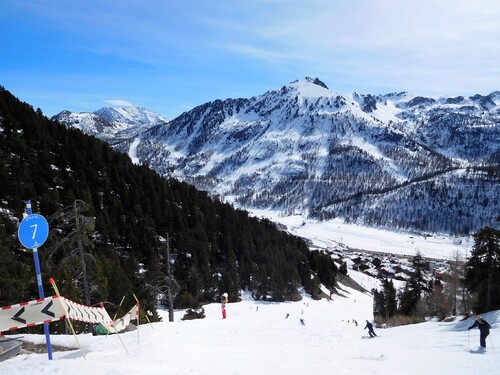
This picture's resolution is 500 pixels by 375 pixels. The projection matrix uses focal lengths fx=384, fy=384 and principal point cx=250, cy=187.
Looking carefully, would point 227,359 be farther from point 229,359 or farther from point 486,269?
point 486,269

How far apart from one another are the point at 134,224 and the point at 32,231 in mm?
48024

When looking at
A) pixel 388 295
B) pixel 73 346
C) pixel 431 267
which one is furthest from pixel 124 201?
pixel 431 267

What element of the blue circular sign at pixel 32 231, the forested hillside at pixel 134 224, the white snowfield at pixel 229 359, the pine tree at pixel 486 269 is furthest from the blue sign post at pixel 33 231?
the pine tree at pixel 486 269

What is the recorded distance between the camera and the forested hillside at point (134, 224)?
4378 centimetres

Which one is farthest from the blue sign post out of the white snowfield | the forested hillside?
the forested hillside

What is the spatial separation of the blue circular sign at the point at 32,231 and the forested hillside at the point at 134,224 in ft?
69.0

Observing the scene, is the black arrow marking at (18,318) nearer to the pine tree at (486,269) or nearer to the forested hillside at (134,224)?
the forested hillside at (134,224)

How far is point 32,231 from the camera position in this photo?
34.8 feet

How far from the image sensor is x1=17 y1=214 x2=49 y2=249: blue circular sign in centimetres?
1048

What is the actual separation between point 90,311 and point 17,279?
63.1 feet

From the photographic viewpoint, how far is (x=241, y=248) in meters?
72.6

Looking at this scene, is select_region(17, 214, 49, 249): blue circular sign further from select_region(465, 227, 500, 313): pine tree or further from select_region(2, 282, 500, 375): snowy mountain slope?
select_region(465, 227, 500, 313): pine tree

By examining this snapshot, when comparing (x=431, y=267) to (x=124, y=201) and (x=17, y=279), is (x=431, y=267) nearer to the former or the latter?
(x=124, y=201)

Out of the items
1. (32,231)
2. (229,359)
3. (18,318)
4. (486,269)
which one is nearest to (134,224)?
(486,269)
